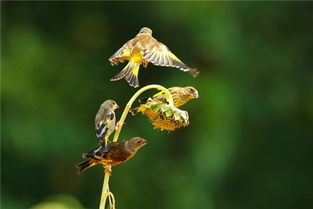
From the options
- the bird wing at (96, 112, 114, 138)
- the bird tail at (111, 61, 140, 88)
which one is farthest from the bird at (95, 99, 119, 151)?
the bird tail at (111, 61, 140, 88)

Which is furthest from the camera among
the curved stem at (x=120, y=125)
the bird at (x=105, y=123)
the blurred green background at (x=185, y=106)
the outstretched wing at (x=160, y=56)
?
the blurred green background at (x=185, y=106)

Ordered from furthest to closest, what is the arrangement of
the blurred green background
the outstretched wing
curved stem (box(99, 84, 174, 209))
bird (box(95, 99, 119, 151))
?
the blurred green background, the outstretched wing, bird (box(95, 99, 119, 151)), curved stem (box(99, 84, 174, 209))

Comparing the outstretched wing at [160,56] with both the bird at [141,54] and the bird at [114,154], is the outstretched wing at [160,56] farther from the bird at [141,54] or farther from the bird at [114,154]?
the bird at [114,154]

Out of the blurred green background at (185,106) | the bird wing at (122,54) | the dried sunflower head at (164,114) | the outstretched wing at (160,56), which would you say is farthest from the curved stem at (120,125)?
the blurred green background at (185,106)

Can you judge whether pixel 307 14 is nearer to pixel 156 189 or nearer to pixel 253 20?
pixel 253 20

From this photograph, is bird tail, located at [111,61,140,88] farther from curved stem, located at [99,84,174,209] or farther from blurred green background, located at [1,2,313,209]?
blurred green background, located at [1,2,313,209]

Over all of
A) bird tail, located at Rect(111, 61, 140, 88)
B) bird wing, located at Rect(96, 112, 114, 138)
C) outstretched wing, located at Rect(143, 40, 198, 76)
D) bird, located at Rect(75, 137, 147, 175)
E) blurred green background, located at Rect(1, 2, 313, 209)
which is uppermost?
outstretched wing, located at Rect(143, 40, 198, 76)

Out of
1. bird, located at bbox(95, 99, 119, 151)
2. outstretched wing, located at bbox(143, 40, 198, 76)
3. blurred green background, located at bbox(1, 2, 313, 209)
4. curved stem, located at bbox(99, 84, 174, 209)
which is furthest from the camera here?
blurred green background, located at bbox(1, 2, 313, 209)
